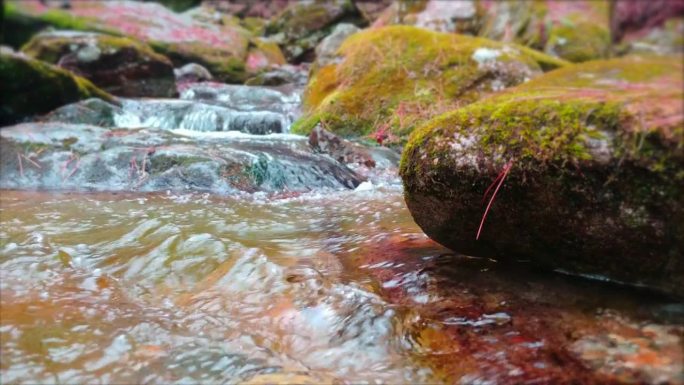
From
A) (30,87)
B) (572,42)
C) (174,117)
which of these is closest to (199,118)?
(174,117)

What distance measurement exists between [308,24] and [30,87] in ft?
48.7

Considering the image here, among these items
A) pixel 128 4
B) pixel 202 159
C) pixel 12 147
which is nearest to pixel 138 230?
pixel 202 159

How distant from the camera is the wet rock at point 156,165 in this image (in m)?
5.94

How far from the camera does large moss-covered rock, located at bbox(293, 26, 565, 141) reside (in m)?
7.87

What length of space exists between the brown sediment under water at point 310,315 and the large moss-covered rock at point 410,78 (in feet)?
14.6

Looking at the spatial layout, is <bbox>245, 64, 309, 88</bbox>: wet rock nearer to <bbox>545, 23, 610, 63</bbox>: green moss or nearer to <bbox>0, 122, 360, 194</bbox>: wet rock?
<bbox>545, 23, 610, 63</bbox>: green moss

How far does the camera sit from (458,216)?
8.64ft

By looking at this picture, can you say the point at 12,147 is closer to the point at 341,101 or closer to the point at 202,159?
the point at 202,159

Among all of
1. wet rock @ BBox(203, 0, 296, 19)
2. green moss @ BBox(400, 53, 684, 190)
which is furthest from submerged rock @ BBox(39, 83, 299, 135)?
wet rock @ BBox(203, 0, 296, 19)

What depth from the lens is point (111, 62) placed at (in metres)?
13.1

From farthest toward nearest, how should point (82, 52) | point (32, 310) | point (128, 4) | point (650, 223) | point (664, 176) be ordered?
1. point (128, 4)
2. point (82, 52)
3. point (32, 310)
4. point (650, 223)
5. point (664, 176)

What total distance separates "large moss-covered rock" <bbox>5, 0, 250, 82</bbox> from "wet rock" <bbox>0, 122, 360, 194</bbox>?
11.3 metres

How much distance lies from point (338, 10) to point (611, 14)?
70.2 ft

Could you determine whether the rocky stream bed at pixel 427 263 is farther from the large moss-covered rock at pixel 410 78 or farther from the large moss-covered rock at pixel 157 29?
the large moss-covered rock at pixel 157 29
